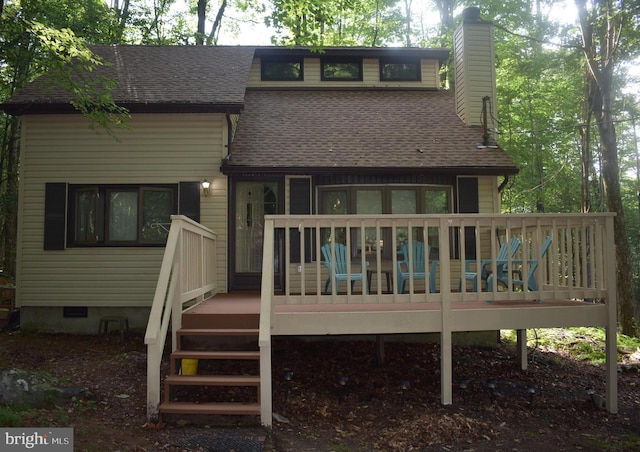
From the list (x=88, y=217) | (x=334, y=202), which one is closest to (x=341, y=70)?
(x=334, y=202)

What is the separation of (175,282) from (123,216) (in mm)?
3730

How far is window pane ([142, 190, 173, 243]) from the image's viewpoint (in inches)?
328

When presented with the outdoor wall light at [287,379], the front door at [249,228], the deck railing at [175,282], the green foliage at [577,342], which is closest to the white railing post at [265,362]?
the outdoor wall light at [287,379]

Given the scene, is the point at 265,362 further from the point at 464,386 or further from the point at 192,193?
the point at 192,193

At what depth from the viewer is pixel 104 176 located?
833cm

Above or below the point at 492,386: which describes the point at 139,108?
above

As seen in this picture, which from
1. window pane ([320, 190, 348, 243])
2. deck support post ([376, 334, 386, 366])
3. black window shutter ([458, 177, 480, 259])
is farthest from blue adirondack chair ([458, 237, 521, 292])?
window pane ([320, 190, 348, 243])

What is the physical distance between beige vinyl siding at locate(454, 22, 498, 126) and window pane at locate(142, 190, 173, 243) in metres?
5.95

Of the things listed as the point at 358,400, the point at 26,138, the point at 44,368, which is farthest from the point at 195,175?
the point at 358,400

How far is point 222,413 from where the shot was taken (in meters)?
4.32

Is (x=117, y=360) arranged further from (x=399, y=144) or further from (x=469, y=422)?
(x=399, y=144)

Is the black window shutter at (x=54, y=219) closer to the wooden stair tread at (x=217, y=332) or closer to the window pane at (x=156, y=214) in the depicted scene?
the window pane at (x=156, y=214)

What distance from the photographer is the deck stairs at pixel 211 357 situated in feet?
14.5

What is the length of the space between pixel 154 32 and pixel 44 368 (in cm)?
1656
